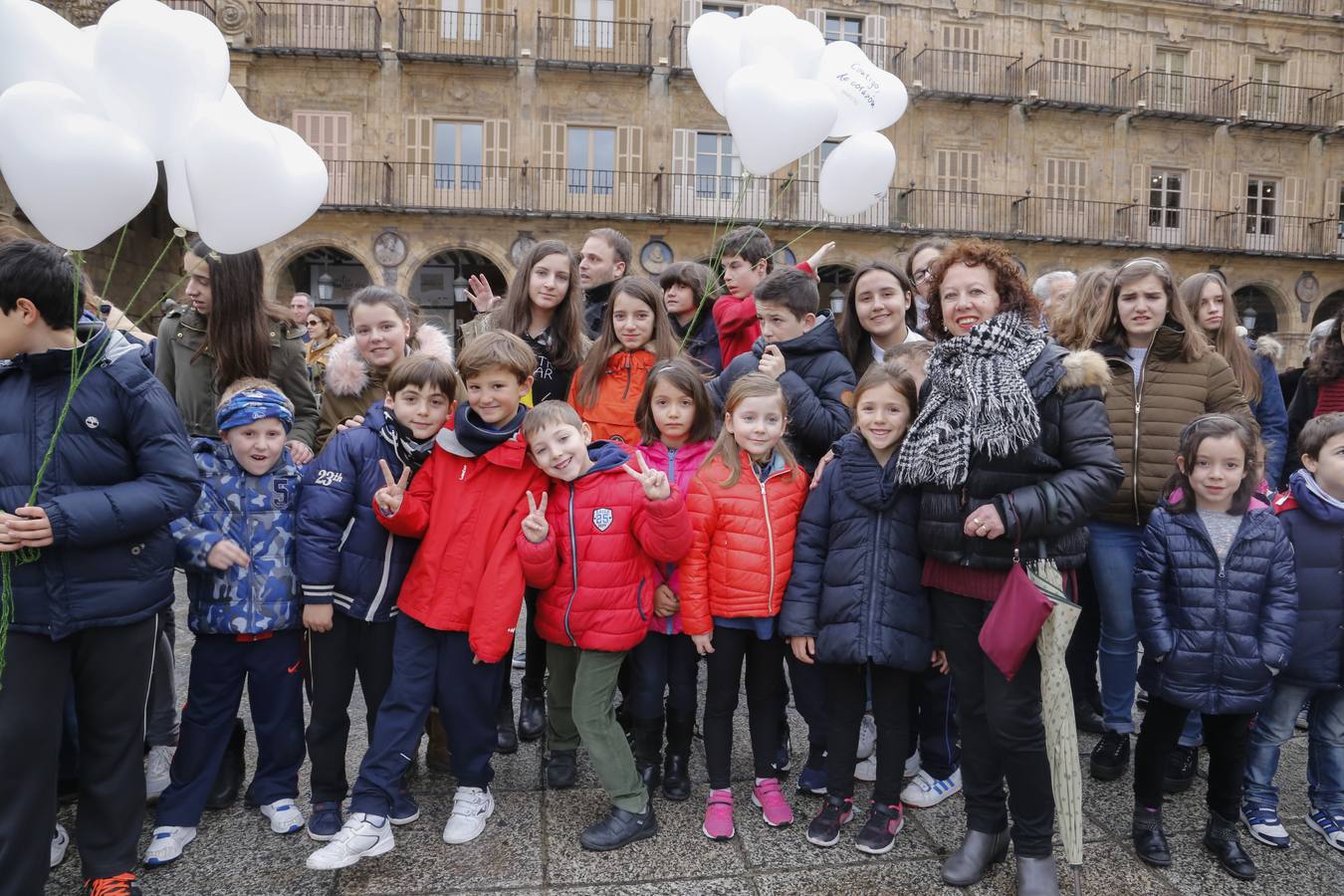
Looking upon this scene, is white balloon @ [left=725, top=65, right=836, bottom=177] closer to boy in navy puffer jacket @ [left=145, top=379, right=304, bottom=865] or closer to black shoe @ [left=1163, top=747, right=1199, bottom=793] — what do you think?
boy in navy puffer jacket @ [left=145, top=379, right=304, bottom=865]

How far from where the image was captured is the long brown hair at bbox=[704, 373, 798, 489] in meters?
2.65

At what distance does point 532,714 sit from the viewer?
10.8 ft

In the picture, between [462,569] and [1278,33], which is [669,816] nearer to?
[462,569]

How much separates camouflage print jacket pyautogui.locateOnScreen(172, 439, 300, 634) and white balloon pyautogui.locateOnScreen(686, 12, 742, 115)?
2255 millimetres

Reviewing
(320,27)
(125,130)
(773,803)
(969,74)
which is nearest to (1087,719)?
(773,803)

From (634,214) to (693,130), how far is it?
229 centimetres

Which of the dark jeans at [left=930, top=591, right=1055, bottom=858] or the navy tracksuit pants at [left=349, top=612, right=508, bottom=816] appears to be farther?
the navy tracksuit pants at [left=349, top=612, right=508, bottom=816]

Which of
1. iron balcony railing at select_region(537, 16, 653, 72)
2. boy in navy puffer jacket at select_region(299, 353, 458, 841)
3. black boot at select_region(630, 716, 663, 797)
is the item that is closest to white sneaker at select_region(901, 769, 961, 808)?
black boot at select_region(630, 716, 663, 797)

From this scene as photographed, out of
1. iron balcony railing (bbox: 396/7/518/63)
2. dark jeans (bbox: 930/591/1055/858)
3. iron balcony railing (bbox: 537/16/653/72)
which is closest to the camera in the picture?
dark jeans (bbox: 930/591/1055/858)

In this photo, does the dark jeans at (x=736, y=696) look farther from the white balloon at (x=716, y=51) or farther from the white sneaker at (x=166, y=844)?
the white balloon at (x=716, y=51)

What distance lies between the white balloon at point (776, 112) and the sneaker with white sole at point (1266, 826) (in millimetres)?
2729

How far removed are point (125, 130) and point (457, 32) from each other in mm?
16091

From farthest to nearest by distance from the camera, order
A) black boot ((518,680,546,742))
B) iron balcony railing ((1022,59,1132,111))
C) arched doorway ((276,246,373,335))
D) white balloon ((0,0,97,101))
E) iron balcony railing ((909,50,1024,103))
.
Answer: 1. iron balcony railing ((1022,59,1132,111))
2. iron balcony railing ((909,50,1024,103))
3. arched doorway ((276,246,373,335))
4. black boot ((518,680,546,742))
5. white balloon ((0,0,97,101))

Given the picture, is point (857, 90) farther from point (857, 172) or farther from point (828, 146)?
point (828, 146)
